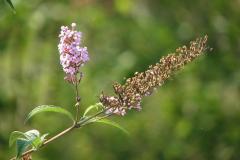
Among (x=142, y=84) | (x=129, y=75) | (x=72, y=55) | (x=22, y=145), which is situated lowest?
(x=22, y=145)

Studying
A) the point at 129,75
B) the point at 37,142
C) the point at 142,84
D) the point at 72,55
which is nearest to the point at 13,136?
the point at 37,142

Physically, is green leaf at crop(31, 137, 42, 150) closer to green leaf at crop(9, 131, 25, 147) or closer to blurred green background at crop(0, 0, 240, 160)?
green leaf at crop(9, 131, 25, 147)

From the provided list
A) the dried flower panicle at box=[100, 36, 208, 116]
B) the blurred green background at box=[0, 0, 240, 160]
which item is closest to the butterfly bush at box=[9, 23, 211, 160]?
the dried flower panicle at box=[100, 36, 208, 116]

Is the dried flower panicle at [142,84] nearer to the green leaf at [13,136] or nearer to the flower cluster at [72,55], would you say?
the flower cluster at [72,55]

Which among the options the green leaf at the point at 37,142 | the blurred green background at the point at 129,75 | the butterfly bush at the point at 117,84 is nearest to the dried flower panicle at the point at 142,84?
the butterfly bush at the point at 117,84

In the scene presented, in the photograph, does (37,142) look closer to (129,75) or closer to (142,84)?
(142,84)

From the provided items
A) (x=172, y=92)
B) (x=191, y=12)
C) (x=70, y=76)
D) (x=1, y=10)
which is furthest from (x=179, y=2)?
(x=70, y=76)
